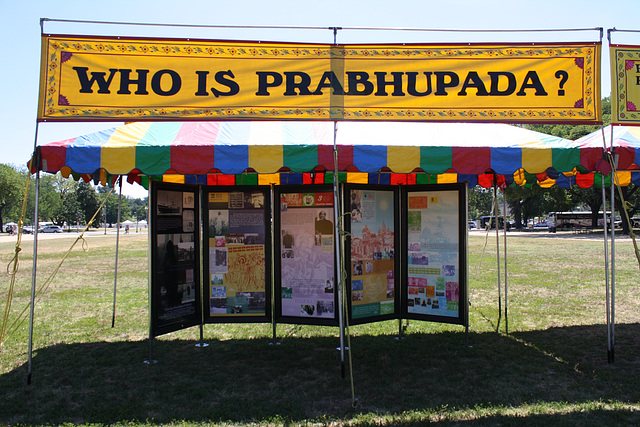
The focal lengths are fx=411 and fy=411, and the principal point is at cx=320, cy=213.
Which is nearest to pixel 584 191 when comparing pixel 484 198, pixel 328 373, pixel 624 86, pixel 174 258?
pixel 484 198

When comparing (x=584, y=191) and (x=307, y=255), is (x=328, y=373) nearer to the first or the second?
(x=307, y=255)

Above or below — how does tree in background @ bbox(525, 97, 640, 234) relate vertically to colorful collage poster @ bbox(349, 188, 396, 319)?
above

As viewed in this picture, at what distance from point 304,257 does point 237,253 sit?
964mm

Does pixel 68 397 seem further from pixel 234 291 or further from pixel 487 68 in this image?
pixel 487 68

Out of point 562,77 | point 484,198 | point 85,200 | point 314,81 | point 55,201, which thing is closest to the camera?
point 314,81

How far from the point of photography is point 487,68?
15.7 feet

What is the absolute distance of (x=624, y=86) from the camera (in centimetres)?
493

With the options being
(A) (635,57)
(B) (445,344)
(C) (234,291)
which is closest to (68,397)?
(C) (234,291)

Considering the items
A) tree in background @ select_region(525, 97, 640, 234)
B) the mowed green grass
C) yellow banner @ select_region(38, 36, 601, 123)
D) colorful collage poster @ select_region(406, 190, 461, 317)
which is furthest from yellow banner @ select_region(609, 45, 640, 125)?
tree in background @ select_region(525, 97, 640, 234)

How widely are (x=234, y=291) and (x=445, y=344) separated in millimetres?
3070

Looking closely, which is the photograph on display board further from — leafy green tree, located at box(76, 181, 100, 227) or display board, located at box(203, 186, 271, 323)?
leafy green tree, located at box(76, 181, 100, 227)

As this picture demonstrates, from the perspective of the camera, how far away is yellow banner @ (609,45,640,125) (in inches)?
193

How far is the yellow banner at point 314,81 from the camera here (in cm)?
453

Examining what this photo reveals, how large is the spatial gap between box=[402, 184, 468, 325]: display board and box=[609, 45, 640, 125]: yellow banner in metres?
1.97
